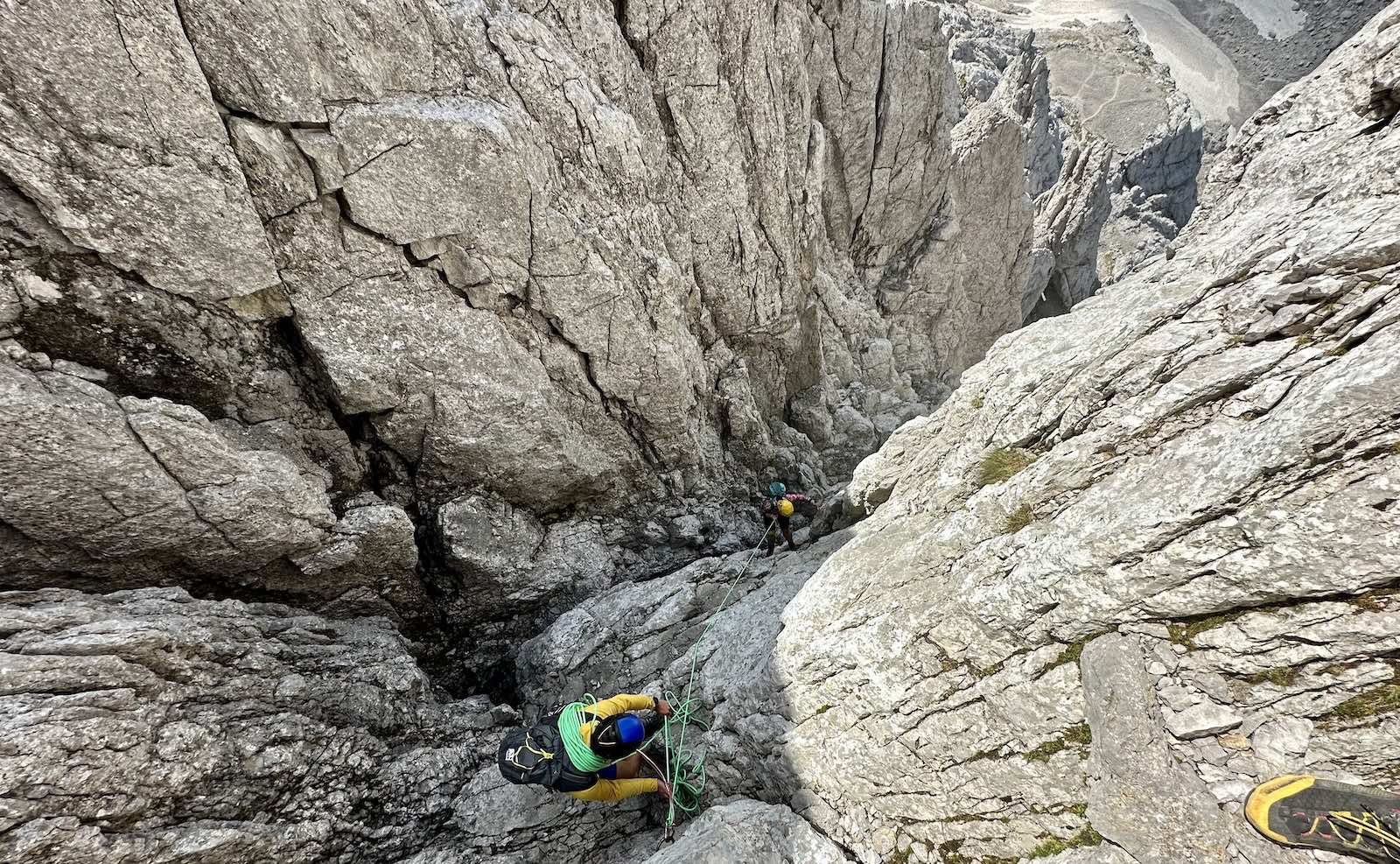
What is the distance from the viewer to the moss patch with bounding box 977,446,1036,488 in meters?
8.53

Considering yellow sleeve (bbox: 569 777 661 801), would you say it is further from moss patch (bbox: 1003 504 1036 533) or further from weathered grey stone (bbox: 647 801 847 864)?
moss patch (bbox: 1003 504 1036 533)

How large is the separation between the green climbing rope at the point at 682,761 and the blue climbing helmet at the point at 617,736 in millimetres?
866

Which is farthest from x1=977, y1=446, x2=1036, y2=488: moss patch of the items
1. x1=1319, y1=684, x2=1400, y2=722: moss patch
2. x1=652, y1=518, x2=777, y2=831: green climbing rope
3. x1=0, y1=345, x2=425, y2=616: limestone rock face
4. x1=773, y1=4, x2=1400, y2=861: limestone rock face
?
x1=0, y1=345, x2=425, y2=616: limestone rock face

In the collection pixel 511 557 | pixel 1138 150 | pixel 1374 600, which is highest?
pixel 1138 150

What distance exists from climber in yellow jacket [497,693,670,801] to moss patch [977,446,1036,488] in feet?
26.0

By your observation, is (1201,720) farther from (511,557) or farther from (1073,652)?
(511,557)

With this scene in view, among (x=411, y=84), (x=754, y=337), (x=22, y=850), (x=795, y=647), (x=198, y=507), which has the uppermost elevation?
(x=411, y=84)

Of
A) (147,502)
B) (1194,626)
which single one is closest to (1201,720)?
(1194,626)

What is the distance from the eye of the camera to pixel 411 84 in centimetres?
1115

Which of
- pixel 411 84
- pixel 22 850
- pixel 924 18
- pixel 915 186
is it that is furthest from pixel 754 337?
pixel 22 850

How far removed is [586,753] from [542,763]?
0.89m

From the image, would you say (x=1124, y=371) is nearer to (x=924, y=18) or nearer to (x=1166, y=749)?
(x=1166, y=749)

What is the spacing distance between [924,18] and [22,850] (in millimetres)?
35903

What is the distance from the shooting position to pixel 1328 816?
4914 mm
